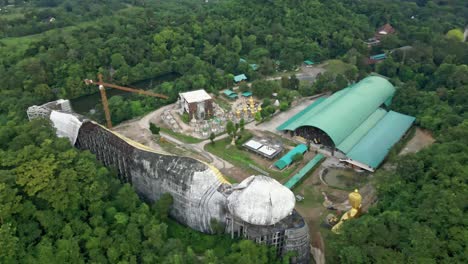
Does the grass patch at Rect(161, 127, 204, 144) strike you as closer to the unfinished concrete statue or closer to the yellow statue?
the unfinished concrete statue

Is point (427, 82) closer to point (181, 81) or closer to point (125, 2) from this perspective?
point (181, 81)

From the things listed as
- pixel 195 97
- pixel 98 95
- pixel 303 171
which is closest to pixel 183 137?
pixel 195 97

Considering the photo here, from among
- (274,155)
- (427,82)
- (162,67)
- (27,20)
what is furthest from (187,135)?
(27,20)

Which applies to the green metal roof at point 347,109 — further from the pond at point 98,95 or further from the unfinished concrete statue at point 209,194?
the pond at point 98,95

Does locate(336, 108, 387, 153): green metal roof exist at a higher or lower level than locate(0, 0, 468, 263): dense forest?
lower

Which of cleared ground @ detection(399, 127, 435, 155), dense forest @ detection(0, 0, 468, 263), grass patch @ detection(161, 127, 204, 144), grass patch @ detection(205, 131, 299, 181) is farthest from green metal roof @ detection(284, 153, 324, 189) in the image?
grass patch @ detection(161, 127, 204, 144)
